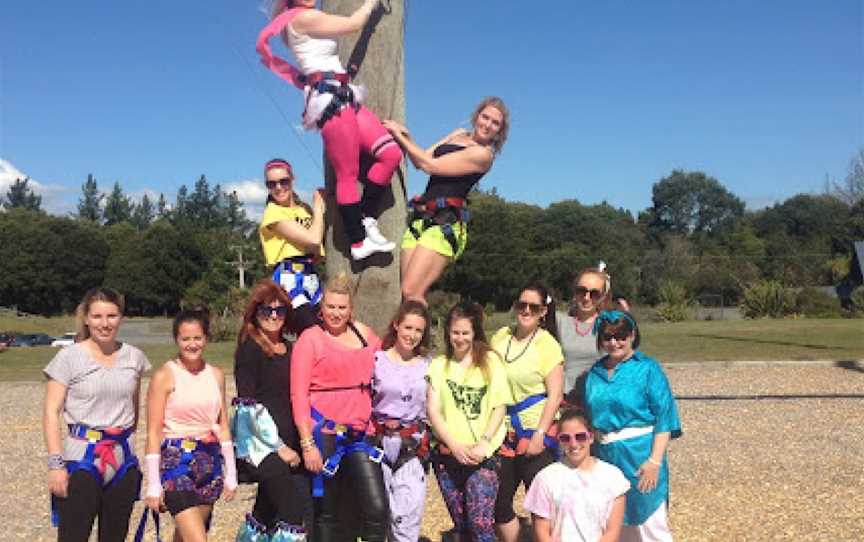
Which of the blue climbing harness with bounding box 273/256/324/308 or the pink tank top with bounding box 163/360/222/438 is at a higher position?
the blue climbing harness with bounding box 273/256/324/308

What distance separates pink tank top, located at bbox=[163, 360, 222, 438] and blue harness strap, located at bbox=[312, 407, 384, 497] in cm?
45

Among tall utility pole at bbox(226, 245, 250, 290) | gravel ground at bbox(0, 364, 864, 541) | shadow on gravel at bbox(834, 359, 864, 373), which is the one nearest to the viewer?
gravel ground at bbox(0, 364, 864, 541)

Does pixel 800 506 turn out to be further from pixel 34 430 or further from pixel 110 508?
pixel 34 430

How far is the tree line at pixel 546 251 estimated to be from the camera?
38.4 meters

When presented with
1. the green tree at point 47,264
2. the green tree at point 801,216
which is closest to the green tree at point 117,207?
the green tree at point 47,264

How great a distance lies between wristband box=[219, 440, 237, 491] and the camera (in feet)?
11.9

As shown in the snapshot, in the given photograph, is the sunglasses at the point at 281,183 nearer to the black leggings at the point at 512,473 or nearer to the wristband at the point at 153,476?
the wristband at the point at 153,476

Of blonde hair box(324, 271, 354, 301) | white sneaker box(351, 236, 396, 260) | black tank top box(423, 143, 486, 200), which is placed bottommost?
blonde hair box(324, 271, 354, 301)

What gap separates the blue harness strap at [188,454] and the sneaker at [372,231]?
1.13 meters

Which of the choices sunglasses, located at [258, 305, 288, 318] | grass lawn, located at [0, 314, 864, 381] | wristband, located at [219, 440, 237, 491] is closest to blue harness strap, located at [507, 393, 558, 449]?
sunglasses, located at [258, 305, 288, 318]

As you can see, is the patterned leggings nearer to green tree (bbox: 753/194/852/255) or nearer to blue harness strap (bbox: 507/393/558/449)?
blue harness strap (bbox: 507/393/558/449)

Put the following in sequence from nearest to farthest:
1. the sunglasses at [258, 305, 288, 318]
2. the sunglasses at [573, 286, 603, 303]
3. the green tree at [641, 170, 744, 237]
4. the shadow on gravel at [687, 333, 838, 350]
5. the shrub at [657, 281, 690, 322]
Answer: the sunglasses at [258, 305, 288, 318]
the sunglasses at [573, 286, 603, 303]
the shadow on gravel at [687, 333, 838, 350]
the shrub at [657, 281, 690, 322]
the green tree at [641, 170, 744, 237]

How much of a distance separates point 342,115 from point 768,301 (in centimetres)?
2602

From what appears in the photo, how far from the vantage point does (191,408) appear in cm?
365
